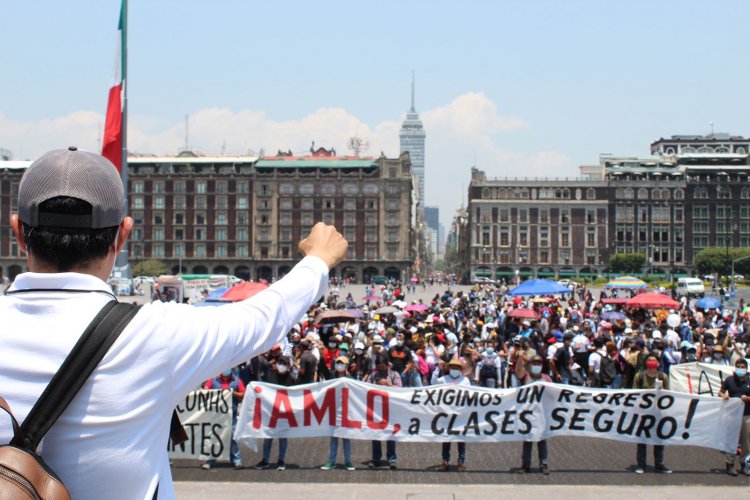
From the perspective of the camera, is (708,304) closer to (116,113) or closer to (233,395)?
(116,113)

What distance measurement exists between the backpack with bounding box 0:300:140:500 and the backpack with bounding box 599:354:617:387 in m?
12.5

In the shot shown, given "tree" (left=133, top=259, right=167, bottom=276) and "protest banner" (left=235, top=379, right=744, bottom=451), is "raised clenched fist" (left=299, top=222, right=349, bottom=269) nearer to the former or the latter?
"protest banner" (left=235, top=379, right=744, bottom=451)

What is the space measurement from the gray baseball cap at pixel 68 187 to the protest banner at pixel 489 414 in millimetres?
8783

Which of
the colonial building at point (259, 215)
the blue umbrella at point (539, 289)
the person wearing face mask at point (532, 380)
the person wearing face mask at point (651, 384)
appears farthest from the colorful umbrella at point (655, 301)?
the colonial building at point (259, 215)

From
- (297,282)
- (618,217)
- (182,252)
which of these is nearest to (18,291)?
(297,282)

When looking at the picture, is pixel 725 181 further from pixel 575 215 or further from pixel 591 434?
pixel 591 434

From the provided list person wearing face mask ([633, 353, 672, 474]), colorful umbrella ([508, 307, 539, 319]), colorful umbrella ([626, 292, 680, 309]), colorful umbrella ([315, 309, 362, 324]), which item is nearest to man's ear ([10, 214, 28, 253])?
person wearing face mask ([633, 353, 672, 474])

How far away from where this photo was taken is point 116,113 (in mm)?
17906

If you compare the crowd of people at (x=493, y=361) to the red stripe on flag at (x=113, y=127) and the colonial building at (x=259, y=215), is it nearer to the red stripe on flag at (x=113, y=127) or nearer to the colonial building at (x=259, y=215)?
the red stripe on flag at (x=113, y=127)

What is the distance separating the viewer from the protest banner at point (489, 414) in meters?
9.98

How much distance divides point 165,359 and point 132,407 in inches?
3.8

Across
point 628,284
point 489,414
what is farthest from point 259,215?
point 489,414

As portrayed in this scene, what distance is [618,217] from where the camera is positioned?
10062 centimetres

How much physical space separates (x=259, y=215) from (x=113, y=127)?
262 feet
